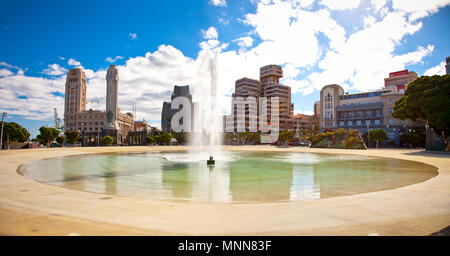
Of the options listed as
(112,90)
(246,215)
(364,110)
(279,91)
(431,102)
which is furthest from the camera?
(279,91)

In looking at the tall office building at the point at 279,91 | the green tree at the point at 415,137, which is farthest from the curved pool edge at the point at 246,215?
the tall office building at the point at 279,91

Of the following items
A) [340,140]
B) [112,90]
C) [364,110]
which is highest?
[112,90]

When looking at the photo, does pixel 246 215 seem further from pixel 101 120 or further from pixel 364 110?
pixel 101 120

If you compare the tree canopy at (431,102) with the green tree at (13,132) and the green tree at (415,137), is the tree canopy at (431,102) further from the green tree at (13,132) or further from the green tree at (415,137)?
the green tree at (13,132)

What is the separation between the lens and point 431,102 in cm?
4156

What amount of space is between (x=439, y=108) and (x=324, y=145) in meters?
34.4

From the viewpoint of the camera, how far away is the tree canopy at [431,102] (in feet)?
132

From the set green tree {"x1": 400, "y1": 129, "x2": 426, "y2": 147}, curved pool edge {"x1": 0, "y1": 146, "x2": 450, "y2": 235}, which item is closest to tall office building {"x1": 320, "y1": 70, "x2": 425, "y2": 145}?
green tree {"x1": 400, "y1": 129, "x2": 426, "y2": 147}

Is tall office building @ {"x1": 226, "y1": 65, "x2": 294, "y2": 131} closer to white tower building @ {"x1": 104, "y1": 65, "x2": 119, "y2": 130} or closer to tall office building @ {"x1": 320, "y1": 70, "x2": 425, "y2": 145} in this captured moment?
tall office building @ {"x1": 320, "y1": 70, "x2": 425, "y2": 145}

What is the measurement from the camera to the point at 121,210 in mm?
Answer: 7477

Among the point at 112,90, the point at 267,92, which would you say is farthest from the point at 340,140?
the point at 112,90

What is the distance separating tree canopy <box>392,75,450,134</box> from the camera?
40.2 meters
